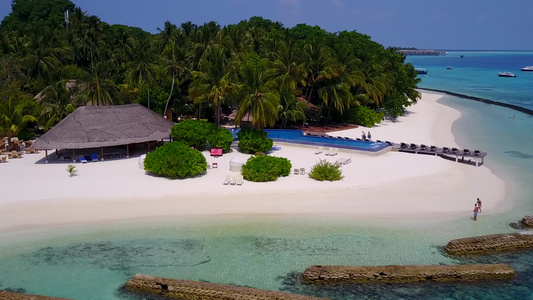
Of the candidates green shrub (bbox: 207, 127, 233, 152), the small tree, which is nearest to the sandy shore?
the small tree

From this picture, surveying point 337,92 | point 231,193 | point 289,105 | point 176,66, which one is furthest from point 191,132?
point 337,92

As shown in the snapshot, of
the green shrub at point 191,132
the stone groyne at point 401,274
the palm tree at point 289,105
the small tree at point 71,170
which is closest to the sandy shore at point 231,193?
the small tree at point 71,170

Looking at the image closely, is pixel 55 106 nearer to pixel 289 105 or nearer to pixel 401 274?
pixel 289 105

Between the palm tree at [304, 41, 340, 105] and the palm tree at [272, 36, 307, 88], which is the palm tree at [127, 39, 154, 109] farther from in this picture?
the palm tree at [304, 41, 340, 105]

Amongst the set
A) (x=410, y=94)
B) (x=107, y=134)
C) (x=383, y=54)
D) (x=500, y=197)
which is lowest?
(x=500, y=197)

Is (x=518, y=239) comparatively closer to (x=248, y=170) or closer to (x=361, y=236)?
(x=361, y=236)

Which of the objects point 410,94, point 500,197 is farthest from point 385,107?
point 500,197
